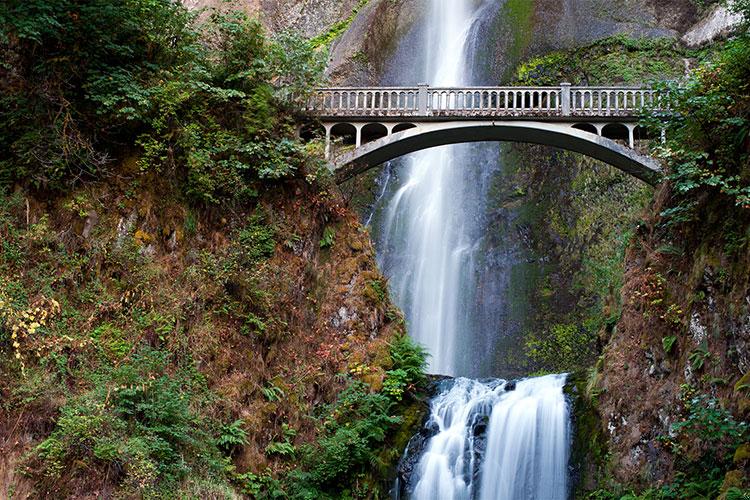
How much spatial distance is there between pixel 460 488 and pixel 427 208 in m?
12.8

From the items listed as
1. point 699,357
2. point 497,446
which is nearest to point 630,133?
point 699,357

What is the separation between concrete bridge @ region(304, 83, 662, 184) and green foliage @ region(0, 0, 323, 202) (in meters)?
1.39

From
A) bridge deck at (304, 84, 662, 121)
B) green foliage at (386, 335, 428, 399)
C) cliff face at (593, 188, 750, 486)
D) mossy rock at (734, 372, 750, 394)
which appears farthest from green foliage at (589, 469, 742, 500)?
bridge deck at (304, 84, 662, 121)

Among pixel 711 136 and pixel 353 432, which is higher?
pixel 711 136

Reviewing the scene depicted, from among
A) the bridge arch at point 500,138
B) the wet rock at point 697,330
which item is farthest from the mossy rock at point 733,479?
the bridge arch at point 500,138

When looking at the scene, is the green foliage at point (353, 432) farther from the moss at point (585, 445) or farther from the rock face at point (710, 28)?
the rock face at point (710, 28)

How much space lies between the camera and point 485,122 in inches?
685

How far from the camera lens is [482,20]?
29.8m

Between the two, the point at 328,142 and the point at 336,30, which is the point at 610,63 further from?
the point at 328,142

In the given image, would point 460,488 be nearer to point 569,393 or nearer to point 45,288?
point 569,393

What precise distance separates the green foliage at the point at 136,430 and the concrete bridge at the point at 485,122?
23.3ft

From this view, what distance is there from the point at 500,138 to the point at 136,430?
10.8 metres

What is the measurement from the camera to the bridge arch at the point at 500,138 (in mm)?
16750

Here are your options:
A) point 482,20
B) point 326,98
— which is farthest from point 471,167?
point 326,98
